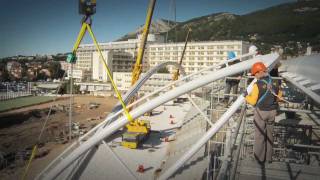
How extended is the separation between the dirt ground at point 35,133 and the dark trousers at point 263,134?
1563 cm

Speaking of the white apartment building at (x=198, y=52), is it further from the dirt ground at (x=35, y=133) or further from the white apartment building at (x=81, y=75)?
the dirt ground at (x=35, y=133)

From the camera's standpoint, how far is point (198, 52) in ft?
244

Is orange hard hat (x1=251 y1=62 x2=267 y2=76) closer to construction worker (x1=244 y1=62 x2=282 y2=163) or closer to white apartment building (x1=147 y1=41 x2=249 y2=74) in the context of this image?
construction worker (x1=244 y1=62 x2=282 y2=163)

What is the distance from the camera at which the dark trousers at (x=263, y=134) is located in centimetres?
583

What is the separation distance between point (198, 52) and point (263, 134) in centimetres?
6985

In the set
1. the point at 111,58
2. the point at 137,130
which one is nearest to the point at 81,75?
the point at 111,58

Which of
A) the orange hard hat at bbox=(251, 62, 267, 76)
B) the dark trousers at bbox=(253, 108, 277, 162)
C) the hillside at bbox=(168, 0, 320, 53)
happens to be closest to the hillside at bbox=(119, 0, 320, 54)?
the hillside at bbox=(168, 0, 320, 53)

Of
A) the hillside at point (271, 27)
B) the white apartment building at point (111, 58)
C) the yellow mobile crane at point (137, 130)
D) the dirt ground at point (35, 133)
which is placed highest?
the hillside at point (271, 27)

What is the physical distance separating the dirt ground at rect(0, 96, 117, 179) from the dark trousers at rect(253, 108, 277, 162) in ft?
51.3

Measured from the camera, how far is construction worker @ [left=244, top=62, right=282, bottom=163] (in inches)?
214

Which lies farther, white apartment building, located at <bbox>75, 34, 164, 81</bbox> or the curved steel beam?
white apartment building, located at <bbox>75, 34, 164, 81</bbox>

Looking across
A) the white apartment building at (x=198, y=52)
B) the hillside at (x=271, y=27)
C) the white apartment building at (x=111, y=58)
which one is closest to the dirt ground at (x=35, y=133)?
the white apartment building at (x=198, y=52)

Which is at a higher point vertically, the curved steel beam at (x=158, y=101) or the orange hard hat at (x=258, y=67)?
the orange hard hat at (x=258, y=67)

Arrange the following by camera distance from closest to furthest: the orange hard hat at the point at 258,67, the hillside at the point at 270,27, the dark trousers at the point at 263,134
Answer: the orange hard hat at the point at 258,67
the dark trousers at the point at 263,134
the hillside at the point at 270,27
